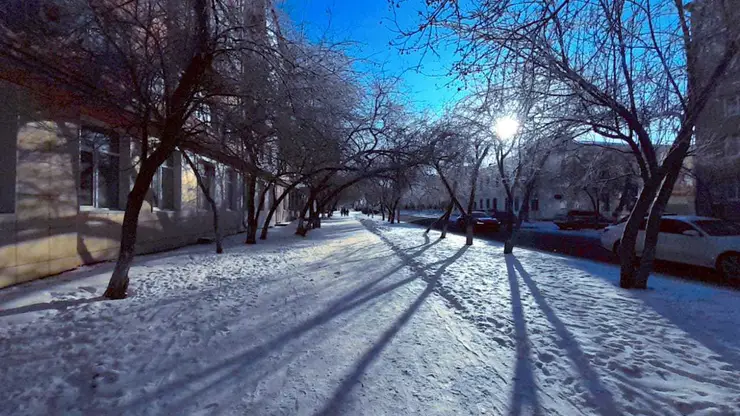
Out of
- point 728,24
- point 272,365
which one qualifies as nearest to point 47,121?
point 272,365

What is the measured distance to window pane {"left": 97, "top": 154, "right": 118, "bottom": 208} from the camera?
29.5 feet

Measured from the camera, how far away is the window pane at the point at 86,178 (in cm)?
827

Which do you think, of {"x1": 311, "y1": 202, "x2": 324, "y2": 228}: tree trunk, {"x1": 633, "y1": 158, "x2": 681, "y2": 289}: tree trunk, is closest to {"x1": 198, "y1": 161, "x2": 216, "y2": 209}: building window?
{"x1": 311, "y1": 202, "x2": 324, "y2": 228}: tree trunk

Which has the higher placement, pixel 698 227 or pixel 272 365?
pixel 698 227

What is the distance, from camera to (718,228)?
8906 millimetres

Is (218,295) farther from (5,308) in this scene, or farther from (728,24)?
(728,24)

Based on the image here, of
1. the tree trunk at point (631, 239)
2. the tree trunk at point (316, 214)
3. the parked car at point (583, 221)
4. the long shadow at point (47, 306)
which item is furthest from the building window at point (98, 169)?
the parked car at point (583, 221)

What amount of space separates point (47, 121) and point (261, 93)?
4.04 m

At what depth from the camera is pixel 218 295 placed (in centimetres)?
584

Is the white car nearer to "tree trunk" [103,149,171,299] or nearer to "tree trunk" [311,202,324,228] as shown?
"tree trunk" [103,149,171,299]

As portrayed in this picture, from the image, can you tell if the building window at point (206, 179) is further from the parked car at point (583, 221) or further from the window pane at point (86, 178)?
the parked car at point (583, 221)

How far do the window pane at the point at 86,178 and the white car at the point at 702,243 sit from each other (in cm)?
1460

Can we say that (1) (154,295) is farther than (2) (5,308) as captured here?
Yes

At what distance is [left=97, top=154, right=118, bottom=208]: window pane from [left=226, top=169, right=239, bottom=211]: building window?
9.14 meters
